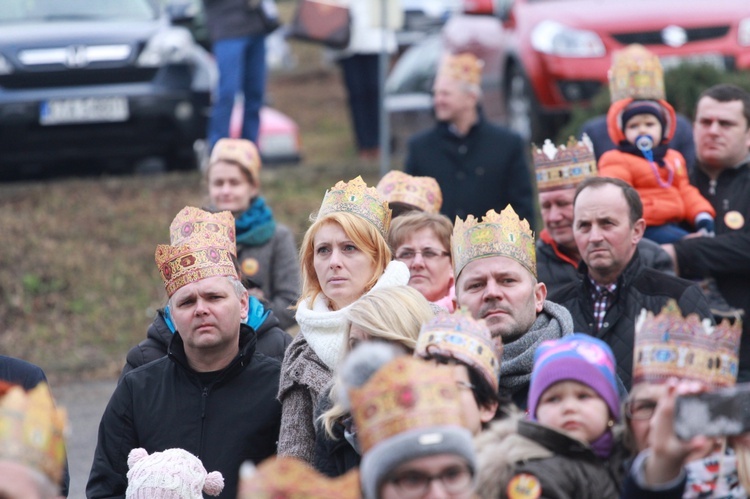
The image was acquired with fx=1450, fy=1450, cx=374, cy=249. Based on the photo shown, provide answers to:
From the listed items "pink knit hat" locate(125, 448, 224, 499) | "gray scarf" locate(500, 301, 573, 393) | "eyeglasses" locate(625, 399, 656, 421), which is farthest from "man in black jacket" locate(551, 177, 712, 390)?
"pink knit hat" locate(125, 448, 224, 499)

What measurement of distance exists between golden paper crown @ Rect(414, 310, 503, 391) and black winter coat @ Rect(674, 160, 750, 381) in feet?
8.54

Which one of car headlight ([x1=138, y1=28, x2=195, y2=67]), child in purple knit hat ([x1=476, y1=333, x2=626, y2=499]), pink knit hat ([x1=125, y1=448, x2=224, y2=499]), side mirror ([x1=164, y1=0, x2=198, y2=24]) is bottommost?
pink knit hat ([x1=125, y1=448, x2=224, y2=499])

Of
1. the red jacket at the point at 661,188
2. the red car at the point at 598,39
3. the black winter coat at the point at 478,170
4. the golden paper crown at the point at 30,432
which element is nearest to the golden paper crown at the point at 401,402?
the golden paper crown at the point at 30,432

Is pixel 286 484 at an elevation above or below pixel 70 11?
below

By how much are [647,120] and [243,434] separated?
3.22 metres

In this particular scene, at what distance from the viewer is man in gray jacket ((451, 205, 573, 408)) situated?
18.4 ft

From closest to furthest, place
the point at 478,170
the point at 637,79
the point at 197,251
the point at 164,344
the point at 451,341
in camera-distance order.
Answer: the point at 451,341
the point at 197,251
the point at 164,344
the point at 637,79
the point at 478,170

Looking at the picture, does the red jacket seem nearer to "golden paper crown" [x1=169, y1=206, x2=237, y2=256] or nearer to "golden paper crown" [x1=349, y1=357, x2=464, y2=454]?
"golden paper crown" [x1=169, y1=206, x2=237, y2=256]

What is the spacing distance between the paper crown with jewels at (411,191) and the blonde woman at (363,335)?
243 centimetres

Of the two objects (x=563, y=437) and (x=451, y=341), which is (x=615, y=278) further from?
(x=563, y=437)

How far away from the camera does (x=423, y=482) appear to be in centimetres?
426

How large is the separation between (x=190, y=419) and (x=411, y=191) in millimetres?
2557

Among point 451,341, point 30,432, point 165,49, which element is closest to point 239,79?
point 165,49

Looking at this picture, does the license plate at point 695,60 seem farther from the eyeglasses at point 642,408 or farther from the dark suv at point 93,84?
the eyeglasses at point 642,408
